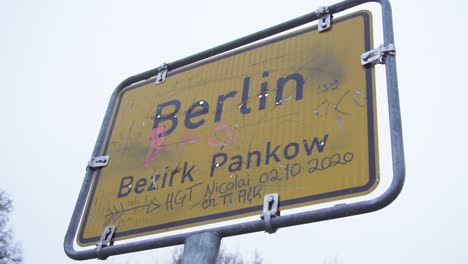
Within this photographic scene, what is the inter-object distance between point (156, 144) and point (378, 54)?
1.06 meters

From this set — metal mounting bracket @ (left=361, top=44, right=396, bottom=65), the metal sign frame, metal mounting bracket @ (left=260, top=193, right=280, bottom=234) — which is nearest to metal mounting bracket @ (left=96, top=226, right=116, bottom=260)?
the metal sign frame

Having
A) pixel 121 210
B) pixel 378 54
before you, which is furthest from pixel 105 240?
pixel 378 54

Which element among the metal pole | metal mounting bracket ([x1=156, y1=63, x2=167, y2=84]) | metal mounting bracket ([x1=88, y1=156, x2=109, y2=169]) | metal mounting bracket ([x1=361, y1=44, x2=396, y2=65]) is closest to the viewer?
the metal pole

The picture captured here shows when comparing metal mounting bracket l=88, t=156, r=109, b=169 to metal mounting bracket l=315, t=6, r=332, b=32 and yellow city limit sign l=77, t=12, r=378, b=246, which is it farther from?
metal mounting bracket l=315, t=6, r=332, b=32

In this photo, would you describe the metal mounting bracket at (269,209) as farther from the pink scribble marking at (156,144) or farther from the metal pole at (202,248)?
the pink scribble marking at (156,144)

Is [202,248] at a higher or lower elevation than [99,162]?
lower

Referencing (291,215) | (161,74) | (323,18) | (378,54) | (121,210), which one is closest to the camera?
(291,215)

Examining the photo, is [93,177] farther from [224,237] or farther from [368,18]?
[368,18]

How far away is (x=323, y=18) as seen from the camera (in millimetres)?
2240

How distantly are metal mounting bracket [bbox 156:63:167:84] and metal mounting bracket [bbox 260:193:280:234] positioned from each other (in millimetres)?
1142

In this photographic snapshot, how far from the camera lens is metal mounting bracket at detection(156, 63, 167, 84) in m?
2.63

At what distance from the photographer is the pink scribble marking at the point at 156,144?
2254 mm

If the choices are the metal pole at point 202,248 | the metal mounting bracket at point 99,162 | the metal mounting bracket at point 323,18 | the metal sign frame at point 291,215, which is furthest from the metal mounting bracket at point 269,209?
the metal mounting bracket at point 99,162

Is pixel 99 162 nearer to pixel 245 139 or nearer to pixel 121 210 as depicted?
pixel 121 210
